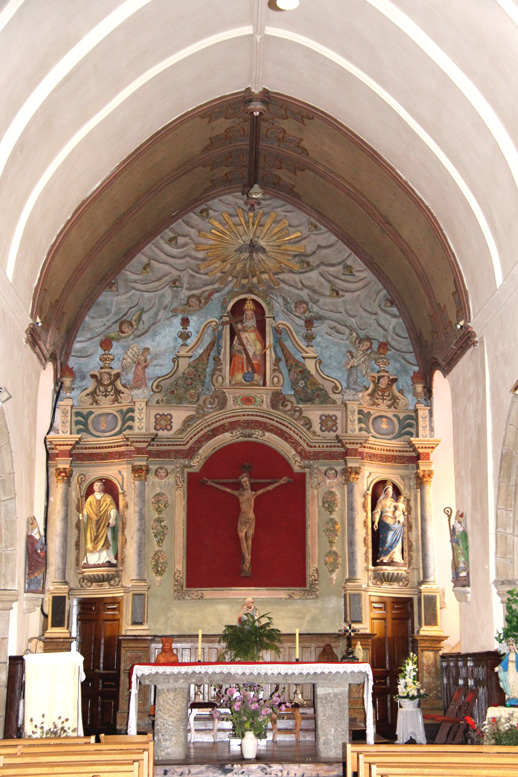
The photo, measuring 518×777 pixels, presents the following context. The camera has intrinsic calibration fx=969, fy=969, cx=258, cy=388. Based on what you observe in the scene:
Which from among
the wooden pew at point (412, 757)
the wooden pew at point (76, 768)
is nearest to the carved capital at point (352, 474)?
the wooden pew at point (412, 757)

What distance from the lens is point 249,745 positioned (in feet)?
36.8

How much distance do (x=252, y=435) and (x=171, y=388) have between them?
1.67 meters

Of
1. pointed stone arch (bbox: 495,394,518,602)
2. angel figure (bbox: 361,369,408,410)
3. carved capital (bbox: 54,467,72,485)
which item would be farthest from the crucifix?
carved capital (bbox: 54,467,72,485)

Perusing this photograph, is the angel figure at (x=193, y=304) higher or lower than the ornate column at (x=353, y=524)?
higher

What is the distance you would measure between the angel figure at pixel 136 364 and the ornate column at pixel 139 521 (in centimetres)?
150

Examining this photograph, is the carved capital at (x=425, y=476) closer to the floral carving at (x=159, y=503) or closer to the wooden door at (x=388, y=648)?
the wooden door at (x=388, y=648)

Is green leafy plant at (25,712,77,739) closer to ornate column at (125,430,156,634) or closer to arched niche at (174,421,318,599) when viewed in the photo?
ornate column at (125,430,156,634)

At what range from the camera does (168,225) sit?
1792 cm

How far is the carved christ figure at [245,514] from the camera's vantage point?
1659 cm

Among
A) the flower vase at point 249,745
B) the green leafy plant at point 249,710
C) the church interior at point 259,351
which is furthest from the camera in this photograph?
the church interior at point 259,351

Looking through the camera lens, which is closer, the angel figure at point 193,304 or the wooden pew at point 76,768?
the wooden pew at point 76,768

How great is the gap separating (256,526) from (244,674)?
5.48m

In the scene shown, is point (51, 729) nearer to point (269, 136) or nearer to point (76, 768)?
point (76, 768)

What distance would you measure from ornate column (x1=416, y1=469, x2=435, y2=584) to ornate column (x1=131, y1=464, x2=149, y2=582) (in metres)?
4.83
